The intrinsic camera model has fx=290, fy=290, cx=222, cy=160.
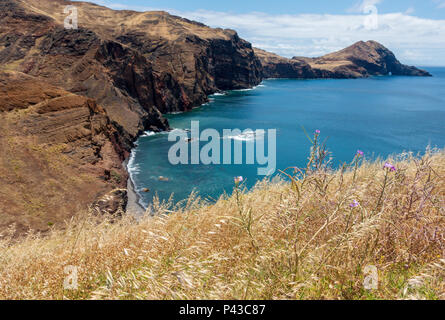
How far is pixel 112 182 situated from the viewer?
89.9 feet

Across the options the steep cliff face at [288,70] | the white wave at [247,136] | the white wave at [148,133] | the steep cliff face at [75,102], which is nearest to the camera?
the steep cliff face at [75,102]

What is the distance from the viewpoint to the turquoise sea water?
33062mm

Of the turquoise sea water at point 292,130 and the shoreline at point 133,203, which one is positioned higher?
the turquoise sea water at point 292,130

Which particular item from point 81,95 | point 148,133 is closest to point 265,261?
point 81,95

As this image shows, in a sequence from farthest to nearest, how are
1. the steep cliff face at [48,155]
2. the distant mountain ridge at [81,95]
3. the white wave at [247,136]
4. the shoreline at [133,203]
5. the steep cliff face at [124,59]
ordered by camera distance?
1. the white wave at [247,136]
2. the steep cliff face at [124,59]
3. the shoreline at [133,203]
4. the distant mountain ridge at [81,95]
5. the steep cliff face at [48,155]

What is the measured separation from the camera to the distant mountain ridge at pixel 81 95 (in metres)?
23.6

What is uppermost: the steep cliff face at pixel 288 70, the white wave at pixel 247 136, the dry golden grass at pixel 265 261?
the steep cliff face at pixel 288 70

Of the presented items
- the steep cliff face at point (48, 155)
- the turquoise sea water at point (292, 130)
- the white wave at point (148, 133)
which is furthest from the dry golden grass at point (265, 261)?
the white wave at point (148, 133)

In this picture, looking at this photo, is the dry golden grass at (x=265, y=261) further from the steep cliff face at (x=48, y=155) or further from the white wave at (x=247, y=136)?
the white wave at (x=247, y=136)

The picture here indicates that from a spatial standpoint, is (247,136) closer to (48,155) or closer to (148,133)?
(148,133)

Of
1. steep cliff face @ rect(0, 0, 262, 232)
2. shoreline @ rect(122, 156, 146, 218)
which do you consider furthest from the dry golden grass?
shoreline @ rect(122, 156, 146, 218)

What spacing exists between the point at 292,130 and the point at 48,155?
43.8m

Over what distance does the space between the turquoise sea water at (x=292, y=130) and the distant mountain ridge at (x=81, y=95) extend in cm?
427

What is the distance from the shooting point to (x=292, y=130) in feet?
189
